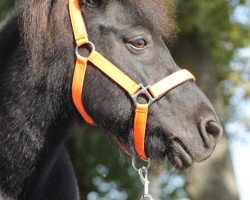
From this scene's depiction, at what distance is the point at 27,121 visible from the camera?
4.12m

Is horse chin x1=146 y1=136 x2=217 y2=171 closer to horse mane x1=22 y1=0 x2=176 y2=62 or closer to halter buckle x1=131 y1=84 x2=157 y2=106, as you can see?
halter buckle x1=131 y1=84 x2=157 y2=106

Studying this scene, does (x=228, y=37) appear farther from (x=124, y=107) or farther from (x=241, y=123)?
(x=124, y=107)

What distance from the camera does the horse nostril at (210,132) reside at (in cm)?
387

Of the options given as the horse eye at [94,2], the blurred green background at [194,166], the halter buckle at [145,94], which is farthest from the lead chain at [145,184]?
the blurred green background at [194,166]

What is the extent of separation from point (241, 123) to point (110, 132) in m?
12.9

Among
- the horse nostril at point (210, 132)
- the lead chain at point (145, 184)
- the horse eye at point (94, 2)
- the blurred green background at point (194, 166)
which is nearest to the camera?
the horse nostril at point (210, 132)

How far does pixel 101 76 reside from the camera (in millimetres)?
4020

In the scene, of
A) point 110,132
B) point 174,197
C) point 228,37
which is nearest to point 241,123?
point 228,37

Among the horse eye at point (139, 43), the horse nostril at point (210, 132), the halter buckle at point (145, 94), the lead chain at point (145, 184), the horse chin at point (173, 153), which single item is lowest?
the lead chain at point (145, 184)

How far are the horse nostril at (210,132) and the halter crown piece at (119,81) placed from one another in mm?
306

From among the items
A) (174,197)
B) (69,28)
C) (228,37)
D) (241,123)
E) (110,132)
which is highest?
(69,28)

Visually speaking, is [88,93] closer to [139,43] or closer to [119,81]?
[119,81]

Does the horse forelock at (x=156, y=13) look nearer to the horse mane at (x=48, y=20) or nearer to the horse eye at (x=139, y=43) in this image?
the horse mane at (x=48, y=20)

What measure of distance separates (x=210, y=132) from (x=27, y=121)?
1.16 meters
